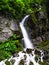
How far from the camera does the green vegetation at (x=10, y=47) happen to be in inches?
734

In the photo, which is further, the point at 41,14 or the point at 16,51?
the point at 41,14

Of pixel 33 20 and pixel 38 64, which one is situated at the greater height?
pixel 33 20

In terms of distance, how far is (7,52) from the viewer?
62.9 ft

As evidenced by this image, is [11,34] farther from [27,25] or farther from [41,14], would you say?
[41,14]

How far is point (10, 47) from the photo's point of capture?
65.0 ft

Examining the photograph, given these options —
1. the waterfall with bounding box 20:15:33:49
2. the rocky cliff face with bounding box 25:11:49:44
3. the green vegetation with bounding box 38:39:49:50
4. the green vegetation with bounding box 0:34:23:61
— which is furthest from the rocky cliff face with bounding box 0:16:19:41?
the green vegetation with bounding box 38:39:49:50

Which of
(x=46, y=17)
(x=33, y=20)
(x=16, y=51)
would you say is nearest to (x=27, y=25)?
(x=33, y=20)

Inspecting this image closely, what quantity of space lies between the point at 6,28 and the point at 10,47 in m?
2.89

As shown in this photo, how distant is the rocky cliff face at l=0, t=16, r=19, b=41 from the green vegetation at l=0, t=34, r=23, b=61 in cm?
58

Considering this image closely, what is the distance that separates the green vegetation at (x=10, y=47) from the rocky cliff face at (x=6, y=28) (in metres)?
0.58

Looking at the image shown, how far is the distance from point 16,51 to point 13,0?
26.4ft

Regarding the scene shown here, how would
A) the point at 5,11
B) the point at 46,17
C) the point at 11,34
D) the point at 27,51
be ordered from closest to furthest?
the point at 27,51 → the point at 11,34 → the point at 5,11 → the point at 46,17

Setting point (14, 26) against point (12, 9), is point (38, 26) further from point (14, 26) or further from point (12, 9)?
point (12, 9)

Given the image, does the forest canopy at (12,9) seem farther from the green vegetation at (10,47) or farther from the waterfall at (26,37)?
the green vegetation at (10,47)
